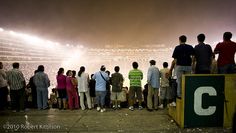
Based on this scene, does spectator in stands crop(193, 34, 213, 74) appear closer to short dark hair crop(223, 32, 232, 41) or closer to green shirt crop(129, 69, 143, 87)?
short dark hair crop(223, 32, 232, 41)

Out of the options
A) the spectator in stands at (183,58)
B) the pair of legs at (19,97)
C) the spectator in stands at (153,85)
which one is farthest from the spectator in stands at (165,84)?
the pair of legs at (19,97)

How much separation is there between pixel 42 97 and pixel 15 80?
1.45m

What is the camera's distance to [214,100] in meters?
9.03

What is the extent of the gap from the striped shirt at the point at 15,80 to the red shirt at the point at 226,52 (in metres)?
8.64

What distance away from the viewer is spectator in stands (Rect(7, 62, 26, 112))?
43.0 ft

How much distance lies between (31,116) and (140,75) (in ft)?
16.4

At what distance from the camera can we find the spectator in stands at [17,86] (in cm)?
1310

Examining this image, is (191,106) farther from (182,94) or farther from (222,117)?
(222,117)

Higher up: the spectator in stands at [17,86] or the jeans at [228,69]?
the jeans at [228,69]

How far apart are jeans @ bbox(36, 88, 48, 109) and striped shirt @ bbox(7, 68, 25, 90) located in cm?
83

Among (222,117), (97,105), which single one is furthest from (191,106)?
(97,105)

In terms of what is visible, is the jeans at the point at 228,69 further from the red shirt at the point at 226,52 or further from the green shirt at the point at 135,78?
the green shirt at the point at 135,78

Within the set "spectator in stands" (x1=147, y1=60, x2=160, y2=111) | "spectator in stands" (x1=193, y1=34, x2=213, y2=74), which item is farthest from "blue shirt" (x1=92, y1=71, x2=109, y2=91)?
"spectator in stands" (x1=193, y1=34, x2=213, y2=74)

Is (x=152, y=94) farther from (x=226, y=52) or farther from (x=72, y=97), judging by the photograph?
(x=226, y=52)
